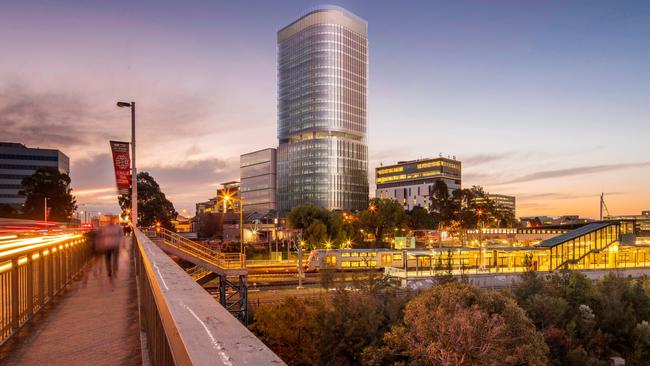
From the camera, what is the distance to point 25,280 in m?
8.57

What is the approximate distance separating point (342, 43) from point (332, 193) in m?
58.4

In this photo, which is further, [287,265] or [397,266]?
[287,265]

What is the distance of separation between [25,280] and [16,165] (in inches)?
5565

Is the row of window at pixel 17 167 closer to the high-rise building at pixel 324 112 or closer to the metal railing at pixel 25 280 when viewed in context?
the high-rise building at pixel 324 112

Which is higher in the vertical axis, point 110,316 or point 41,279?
point 41,279

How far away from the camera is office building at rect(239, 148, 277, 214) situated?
16475 cm

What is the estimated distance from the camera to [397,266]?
2157 inches

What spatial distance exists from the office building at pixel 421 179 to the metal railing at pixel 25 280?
177 meters

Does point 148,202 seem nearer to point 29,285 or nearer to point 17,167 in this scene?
point 29,285

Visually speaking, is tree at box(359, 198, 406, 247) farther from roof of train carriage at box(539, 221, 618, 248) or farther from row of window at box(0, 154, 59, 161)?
row of window at box(0, 154, 59, 161)

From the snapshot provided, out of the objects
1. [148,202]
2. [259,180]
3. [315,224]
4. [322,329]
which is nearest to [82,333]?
[322,329]

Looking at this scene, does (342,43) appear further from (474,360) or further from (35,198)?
(474,360)

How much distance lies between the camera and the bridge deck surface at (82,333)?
21.1 ft

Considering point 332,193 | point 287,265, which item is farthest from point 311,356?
point 332,193
